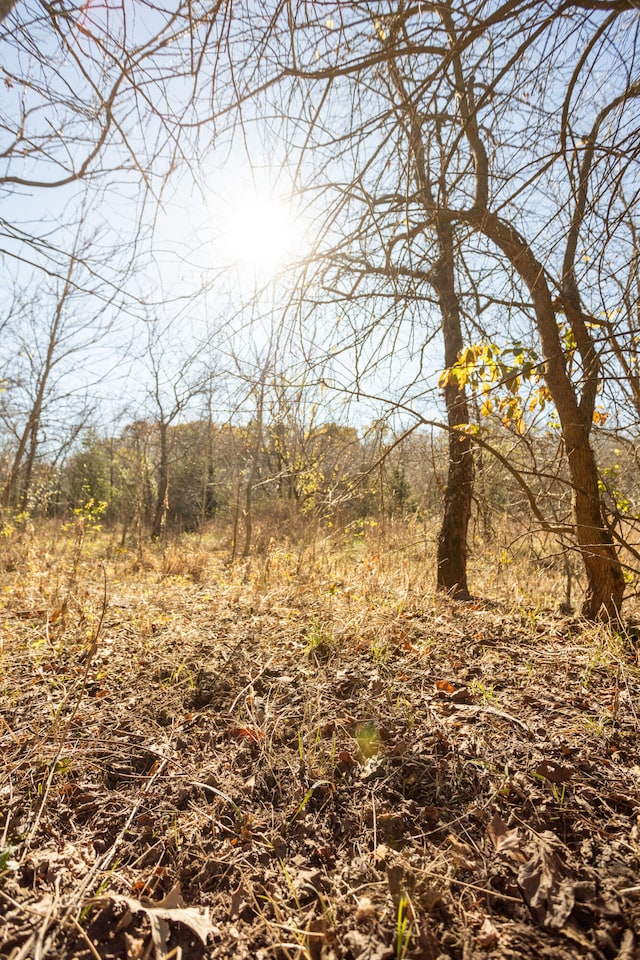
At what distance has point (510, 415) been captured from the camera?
10.4 feet

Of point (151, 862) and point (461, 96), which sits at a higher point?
point (461, 96)

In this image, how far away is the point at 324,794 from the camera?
6.04 feet

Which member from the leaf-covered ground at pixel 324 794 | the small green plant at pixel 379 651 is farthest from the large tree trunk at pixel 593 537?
the small green plant at pixel 379 651

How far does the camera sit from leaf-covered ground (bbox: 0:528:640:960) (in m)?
1.31

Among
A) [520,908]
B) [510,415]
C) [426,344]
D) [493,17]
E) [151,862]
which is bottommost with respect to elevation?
[151,862]

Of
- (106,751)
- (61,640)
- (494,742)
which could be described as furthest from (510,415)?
(61,640)

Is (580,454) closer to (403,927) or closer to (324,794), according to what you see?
(324,794)

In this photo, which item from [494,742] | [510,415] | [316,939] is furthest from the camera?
[510,415]

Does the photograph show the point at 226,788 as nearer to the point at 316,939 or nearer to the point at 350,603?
the point at 316,939

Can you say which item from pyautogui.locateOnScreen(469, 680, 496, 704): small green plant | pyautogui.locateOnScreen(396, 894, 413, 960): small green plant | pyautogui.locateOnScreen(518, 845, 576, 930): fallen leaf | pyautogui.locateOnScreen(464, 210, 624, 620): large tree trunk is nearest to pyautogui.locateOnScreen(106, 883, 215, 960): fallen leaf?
pyautogui.locateOnScreen(396, 894, 413, 960): small green plant

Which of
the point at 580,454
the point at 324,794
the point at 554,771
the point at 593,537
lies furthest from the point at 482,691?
the point at 580,454

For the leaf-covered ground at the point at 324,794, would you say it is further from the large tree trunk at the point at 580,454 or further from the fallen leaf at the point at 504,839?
the large tree trunk at the point at 580,454

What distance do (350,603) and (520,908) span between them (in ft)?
8.69

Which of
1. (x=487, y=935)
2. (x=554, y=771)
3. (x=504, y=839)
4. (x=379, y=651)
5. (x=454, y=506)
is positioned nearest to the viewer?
(x=487, y=935)
